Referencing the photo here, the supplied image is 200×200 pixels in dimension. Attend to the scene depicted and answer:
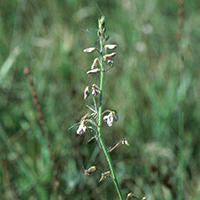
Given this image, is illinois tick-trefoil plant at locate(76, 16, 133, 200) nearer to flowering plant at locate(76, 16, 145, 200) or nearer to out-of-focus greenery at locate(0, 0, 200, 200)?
flowering plant at locate(76, 16, 145, 200)

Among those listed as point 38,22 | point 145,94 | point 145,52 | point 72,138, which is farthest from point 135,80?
point 38,22

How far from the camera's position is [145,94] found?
4.20m

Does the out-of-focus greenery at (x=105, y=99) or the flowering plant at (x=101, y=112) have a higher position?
the flowering plant at (x=101, y=112)

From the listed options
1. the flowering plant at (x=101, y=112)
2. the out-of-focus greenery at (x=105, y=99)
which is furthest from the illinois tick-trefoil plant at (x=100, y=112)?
the out-of-focus greenery at (x=105, y=99)

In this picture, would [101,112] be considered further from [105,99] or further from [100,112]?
[105,99]

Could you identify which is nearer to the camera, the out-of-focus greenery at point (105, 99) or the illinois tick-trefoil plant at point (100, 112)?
the illinois tick-trefoil plant at point (100, 112)

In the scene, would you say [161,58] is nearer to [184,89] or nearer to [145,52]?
[145,52]

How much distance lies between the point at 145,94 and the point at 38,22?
216 centimetres

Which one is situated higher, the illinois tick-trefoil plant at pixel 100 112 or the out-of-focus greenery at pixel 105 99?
the illinois tick-trefoil plant at pixel 100 112

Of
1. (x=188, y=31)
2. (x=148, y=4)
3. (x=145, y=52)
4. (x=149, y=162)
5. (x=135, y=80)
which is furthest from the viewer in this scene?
(x=148, y=4)

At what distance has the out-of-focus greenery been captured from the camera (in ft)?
10.2

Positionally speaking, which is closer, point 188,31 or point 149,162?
point 149,162

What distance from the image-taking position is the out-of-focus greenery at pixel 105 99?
3121 mm

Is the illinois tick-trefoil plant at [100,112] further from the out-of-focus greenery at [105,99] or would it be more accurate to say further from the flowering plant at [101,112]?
the out-of-focus greenery at [105,99]
